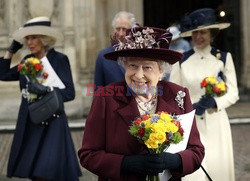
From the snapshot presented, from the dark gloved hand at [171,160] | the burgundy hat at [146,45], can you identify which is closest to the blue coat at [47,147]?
the burgundy hat at [146,45]

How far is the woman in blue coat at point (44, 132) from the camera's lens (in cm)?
559

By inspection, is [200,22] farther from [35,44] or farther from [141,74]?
[141,74]

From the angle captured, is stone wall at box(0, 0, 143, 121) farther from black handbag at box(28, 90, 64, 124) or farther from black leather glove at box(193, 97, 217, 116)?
black leather glove at box(193, 97, 217, 116)

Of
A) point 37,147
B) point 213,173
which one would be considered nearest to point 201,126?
point 213,173

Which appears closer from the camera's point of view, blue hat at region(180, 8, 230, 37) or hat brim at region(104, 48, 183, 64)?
hat brim at region(104, 48, 183, 64)

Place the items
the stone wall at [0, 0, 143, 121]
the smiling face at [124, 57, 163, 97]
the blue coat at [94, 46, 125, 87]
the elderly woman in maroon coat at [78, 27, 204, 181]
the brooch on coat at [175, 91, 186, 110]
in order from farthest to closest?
the stone wall at [0, 0, 143, 121] < the blue coat at [94, 46, 125, 87] < the brooch on coat at [175, 91, 186, 110] < the smiling face at [124, 57, 163, 97] < the elderly woman in maroon coat at [78, 27, 204, 181]

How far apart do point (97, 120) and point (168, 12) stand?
14477 millimetres

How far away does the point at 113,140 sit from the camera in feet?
9.68

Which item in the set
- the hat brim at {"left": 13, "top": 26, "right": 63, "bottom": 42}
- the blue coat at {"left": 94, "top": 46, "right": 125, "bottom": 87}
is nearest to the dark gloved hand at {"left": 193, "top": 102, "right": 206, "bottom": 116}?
the blue coat at {"left": 94, "top": 46, "right": 125, "bottom": 87}

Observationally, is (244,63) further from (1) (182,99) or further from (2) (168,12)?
(1) (182,99)

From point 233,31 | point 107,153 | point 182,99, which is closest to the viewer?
point 107,153

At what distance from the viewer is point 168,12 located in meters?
17.2

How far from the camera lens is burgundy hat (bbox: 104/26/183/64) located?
298 cm

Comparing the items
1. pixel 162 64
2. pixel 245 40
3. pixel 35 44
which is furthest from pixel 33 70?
pixel 245 40
